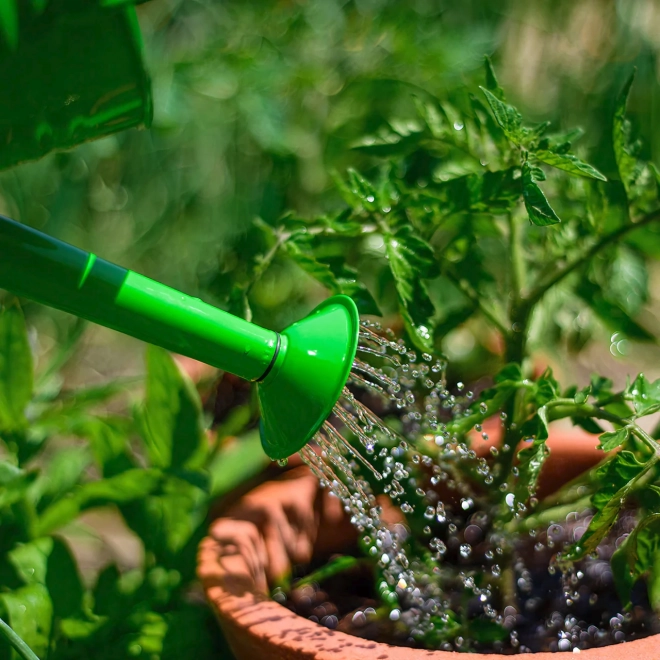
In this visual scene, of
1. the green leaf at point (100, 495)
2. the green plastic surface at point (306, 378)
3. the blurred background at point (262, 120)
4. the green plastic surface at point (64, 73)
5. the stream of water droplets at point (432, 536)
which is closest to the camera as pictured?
the green plastic surface at point (64, 73)

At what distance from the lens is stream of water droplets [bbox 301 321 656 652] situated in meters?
0.59

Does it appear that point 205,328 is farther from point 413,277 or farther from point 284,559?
point 284,559

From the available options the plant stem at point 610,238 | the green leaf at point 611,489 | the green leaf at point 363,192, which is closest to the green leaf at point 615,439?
the green leaf at point 611,489

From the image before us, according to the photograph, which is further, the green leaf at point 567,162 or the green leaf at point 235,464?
the green leaf at point 235,464

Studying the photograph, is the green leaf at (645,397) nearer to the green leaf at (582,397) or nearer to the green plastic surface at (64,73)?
the green leaf at (582,397)

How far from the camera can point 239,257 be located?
0.92m

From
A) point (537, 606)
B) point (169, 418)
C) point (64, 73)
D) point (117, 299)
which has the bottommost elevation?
point (537, 606)

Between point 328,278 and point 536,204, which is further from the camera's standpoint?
point 328,278

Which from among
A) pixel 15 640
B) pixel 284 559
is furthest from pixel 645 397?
pixel 15 640

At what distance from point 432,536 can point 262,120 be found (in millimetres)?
556

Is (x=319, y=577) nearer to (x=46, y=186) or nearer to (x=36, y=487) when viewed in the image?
(x=36, y=487)

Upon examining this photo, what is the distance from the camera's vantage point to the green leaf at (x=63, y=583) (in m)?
0.64

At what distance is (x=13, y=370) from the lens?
2.39ft

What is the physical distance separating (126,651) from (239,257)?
450 mm
